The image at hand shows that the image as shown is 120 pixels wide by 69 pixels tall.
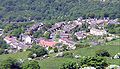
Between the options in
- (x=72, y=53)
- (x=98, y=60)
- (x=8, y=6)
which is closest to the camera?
(x=98, y=60)

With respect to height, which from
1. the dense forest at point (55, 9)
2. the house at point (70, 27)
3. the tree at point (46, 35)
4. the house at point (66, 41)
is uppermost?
the dense forest at point (55, 9)

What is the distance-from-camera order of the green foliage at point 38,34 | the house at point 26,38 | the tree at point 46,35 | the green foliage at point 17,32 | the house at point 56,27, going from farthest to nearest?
the house at point 56,27 → the green foliage at point 17,32 → the green foliage at point 38,34 → the tree at point 46,35 → the house at point 26,38

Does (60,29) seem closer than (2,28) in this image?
Yes

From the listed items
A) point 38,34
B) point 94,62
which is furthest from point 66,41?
point 94,62

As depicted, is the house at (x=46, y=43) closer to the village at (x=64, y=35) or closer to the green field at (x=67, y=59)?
the village at (x=64, y=35)

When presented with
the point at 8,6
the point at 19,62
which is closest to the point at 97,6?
the point at 8,6

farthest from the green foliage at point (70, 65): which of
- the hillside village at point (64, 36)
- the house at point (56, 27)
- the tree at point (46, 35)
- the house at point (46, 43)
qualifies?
the house at point (56, 27)

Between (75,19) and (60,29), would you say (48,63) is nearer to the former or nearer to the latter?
(60,29)
